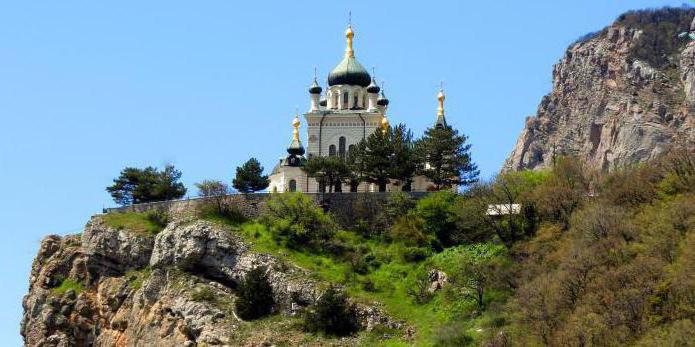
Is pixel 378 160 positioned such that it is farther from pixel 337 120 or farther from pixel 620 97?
pixel 620 97

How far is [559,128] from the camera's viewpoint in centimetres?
16450

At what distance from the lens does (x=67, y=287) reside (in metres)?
74.6

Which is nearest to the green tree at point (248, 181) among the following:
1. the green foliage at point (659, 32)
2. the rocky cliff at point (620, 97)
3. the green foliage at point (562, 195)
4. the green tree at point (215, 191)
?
the green tree at point (215, 191)

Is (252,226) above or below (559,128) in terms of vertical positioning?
below

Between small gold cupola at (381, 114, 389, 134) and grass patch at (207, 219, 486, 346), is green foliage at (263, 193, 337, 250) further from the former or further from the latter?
small gold cupola at (381, 114, 389, 134)

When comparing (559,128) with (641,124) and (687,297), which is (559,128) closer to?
(641,124)

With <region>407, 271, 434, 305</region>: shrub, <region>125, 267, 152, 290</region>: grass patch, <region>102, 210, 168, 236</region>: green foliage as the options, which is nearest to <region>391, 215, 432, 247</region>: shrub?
<region>407, 271, 434, 305</region>: shrub

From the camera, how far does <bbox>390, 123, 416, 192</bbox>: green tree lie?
76312 mm

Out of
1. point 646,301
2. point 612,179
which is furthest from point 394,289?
point 646,301

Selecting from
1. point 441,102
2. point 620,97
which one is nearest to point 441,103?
point 441,102

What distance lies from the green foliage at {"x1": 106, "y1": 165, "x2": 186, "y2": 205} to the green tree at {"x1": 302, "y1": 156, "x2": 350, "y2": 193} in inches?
342

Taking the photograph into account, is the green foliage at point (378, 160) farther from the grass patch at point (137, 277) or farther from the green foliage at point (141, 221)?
the grass patch at point (137, 277)

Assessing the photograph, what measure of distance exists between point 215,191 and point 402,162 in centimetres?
1108

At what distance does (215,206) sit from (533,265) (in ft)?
68.5
